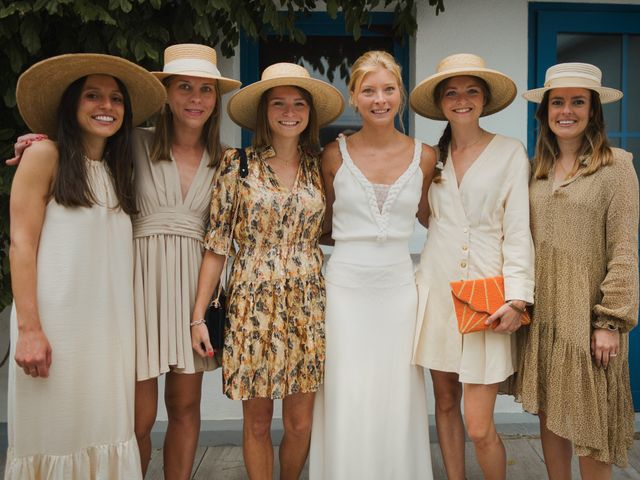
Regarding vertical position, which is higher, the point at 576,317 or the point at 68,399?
the point at 576,317

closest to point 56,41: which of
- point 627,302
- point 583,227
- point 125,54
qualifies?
point 125,54

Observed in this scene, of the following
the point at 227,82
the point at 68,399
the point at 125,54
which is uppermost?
the point at 125,54

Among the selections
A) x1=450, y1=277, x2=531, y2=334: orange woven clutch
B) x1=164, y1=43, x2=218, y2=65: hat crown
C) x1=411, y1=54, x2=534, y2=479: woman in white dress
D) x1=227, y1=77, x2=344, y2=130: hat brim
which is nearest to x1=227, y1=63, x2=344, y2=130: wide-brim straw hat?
x1=227, y1=77, x2=344, y2=130: hat brim

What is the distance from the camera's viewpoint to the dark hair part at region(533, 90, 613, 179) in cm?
286

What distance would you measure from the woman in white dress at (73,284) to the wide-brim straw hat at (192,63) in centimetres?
22

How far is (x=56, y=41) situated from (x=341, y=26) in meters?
1.87

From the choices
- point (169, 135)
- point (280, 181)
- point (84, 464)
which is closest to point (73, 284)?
point (84, 464)

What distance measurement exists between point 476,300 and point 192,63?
63.4 inches

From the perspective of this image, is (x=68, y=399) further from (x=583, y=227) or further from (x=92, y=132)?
(x=583, y=227)

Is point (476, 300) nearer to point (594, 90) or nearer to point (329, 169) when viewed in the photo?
point (329, 169)

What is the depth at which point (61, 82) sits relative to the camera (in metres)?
2.65

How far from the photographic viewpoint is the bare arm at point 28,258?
8.12ft

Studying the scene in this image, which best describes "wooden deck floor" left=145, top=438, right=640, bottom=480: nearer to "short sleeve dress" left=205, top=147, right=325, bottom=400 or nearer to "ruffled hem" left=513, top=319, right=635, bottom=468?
"ruffled hem" left=513, top=319, right=635, bottom=468

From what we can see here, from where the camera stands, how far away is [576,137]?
2.97 m
